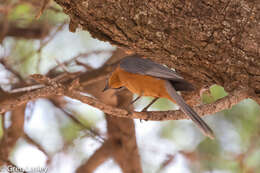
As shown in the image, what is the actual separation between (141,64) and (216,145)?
241 cm

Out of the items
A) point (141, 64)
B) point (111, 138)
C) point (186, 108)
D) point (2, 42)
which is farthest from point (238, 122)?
point (2, 42)

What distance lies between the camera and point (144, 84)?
3.57 metres

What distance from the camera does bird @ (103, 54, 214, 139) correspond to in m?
3.29

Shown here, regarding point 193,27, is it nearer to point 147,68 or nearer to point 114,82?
point 147,68

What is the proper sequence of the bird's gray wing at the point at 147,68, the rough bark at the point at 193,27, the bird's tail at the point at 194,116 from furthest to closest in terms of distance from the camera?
the bird's gray wing at the point at 147,68
the rough bark at the point at 193,27
the bird's tail at the point at 194,116

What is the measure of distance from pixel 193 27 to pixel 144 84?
33.3 inches

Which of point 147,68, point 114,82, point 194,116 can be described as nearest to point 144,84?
point 147,68

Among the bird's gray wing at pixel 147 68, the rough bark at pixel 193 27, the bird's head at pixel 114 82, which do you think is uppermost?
the rough bark at pixel 193 27

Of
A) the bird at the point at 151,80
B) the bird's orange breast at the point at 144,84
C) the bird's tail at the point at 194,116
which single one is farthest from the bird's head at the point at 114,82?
the bird's tail at the point at 194,116

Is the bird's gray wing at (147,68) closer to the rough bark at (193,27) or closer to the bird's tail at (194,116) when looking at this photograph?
the bird's tail at (194,116)

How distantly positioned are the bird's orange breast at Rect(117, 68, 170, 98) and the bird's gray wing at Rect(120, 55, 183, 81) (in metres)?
0.04

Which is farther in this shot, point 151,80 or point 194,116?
point 151,80

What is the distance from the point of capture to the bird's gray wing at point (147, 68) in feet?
11.1

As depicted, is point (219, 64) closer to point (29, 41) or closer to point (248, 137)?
point (248, 137)
